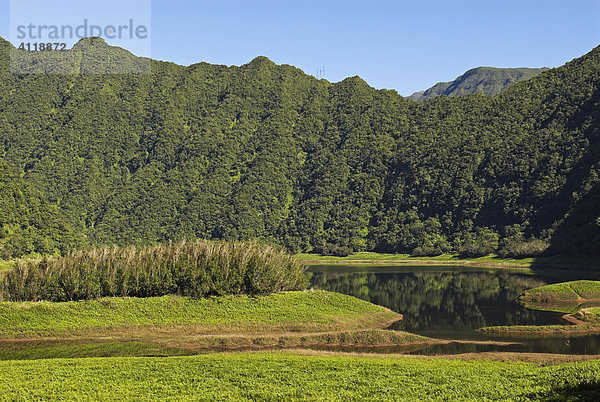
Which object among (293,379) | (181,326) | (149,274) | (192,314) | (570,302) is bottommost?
(570,302)

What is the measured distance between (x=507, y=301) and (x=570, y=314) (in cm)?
1841

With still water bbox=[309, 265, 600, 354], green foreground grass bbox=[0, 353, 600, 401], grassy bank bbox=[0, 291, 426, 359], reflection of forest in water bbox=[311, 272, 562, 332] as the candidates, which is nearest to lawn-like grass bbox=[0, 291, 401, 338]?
grassy bank bbox=[0, 291, 426, 359]

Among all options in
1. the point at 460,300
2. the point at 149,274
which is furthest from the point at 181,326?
the point at 460,300

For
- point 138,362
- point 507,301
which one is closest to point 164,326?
point 138,362

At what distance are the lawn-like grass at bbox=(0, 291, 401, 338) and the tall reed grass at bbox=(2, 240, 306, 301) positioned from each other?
131 inches

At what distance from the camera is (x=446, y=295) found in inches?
5015

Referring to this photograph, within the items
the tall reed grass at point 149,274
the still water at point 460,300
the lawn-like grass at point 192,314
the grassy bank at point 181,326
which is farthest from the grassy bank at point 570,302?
the tall reed grass at point 149,274

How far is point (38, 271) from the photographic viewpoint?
93375 millimetres

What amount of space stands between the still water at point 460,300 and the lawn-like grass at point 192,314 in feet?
35.6

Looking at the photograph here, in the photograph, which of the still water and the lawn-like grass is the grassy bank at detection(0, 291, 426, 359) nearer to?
the lawn-like grass

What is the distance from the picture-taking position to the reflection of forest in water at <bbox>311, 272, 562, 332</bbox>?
310 ft

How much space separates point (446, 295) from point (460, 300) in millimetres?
8353

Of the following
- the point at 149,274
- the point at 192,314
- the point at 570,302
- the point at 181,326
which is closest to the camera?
the point at 181,326

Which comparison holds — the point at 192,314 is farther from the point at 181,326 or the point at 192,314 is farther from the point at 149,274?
the point at 149,274
